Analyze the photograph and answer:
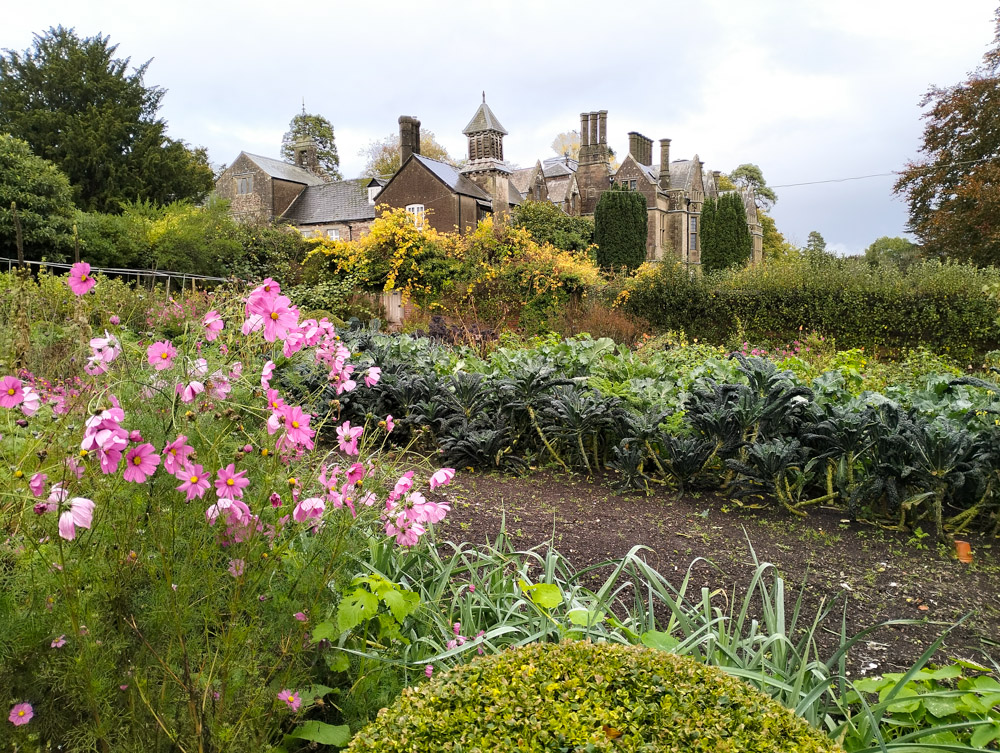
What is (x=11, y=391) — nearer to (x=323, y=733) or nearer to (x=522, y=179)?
(x=323, y=733)

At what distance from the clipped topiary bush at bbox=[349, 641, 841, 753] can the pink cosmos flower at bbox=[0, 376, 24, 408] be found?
3.09 feet

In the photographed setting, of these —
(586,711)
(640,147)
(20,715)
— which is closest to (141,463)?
(20,715)

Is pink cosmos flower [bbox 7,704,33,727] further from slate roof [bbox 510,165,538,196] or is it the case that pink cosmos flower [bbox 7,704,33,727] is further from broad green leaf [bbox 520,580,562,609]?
slate roof [bbox 510,165,538,196]

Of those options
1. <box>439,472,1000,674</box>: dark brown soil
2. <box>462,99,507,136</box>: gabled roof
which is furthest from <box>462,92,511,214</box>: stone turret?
<box>439,472,1000,674</box>: dark brown soil

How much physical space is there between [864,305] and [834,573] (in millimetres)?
11422

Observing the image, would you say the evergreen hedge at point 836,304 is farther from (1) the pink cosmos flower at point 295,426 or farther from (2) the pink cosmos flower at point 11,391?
(2) the pink cosmos flower at point 11,391

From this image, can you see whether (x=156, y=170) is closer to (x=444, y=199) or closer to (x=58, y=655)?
(x=444, y=199)

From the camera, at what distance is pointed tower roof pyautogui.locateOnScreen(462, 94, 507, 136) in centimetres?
3120

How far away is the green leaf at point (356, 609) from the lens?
146 centimetres

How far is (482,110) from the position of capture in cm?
3175

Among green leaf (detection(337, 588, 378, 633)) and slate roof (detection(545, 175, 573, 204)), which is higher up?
slate roof (detection(545, 175, 573, 204))

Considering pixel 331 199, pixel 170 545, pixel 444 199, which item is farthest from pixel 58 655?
pixel 331 199

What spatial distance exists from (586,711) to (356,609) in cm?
65

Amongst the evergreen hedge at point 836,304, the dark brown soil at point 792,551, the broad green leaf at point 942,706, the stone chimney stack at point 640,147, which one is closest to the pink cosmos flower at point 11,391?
the dark brown soil at point 792,551
